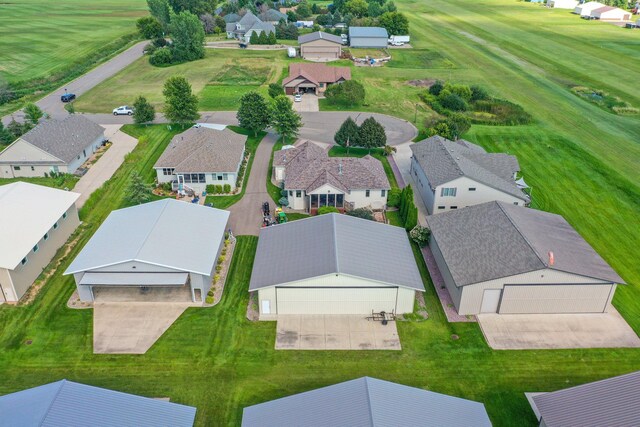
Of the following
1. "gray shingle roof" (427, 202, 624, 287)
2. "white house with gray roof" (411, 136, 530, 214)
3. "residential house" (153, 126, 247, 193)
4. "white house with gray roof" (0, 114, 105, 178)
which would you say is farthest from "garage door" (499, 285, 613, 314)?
"white house with gray roof" (0, 114, 105, 178)

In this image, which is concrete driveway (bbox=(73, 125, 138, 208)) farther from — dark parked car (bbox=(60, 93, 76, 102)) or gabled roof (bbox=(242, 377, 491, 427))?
gabled roof (bbox=(242, 377, 491, 427))

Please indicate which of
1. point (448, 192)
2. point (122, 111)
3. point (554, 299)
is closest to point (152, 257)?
point (448, 192)

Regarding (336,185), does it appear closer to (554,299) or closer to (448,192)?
(448,192)

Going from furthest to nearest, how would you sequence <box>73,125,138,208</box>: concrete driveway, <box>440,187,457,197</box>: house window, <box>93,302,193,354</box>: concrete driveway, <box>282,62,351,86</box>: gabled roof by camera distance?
<box>282,62,351,86</box>: gabled roof, <box>73,125,138,208</box>: concrete driveway, <box>440,187,457,197</box>: house window, <box>93,302,193,354</box>: concrete driveway

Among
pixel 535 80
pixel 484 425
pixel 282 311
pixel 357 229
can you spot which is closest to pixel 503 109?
pixel 535 80

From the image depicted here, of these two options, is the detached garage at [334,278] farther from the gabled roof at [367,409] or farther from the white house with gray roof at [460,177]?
the white house with gray roof at [460,177]

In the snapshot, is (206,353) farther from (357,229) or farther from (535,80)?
(535,80)
